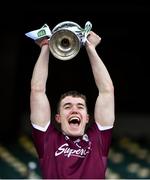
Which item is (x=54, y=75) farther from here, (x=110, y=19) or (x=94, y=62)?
(x=94, y=62)

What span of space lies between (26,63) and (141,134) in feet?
5.78

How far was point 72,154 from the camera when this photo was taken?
4832mm

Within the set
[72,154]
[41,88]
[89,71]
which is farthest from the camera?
[89,71]

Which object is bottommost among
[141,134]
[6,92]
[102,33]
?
[141,134]

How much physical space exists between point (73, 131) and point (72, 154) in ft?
0.48

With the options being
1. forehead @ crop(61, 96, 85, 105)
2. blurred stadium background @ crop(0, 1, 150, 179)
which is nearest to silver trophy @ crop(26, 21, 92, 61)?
forehead @ crop(61, 96, 85, 105)

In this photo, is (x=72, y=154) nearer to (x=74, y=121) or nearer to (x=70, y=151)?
(x=70, y=151)

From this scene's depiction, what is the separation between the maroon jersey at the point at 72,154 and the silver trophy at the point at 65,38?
0.47 m

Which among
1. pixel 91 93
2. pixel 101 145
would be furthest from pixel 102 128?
pixel 91 93

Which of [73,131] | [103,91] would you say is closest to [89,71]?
[103,91]

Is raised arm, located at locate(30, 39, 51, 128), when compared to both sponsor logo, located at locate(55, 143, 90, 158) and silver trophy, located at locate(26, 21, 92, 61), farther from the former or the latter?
sponsor logo, located at locate(55, 143, 90, 158)

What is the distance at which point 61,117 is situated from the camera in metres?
4.97

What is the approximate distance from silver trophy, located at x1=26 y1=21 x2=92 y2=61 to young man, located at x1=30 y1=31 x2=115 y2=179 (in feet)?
0.22

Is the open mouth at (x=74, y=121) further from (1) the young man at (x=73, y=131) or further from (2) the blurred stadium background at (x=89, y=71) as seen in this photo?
(2) the blurred stadium background at (x=89, y=71)
